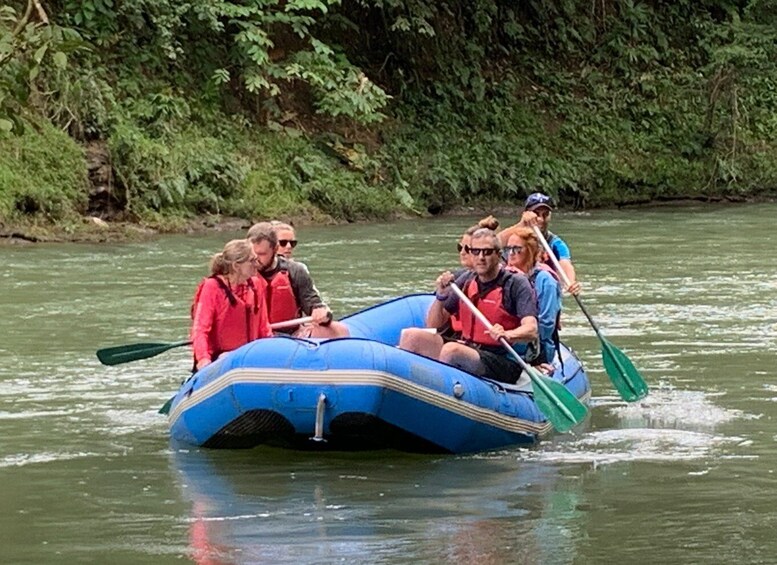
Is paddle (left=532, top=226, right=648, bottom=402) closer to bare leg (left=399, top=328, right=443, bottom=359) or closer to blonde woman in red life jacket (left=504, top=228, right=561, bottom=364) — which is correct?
blonde woman in red life jacket (left=504, top=228, right=561, bottom=364)

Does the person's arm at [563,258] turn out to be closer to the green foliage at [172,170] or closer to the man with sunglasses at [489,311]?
the man with sunglasses at [489,311]

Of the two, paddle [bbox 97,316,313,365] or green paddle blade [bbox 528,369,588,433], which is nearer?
green paddle blade [bbox 528,369,588,433]

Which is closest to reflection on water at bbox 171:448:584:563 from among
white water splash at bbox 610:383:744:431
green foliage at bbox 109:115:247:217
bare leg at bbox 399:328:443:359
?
bare leg at bbox 399:328:443:359

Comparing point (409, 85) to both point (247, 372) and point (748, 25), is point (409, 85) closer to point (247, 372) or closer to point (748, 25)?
point (748, 25)

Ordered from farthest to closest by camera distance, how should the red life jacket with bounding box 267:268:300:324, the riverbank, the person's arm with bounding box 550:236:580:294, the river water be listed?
1. the riverbank
2. the person's arm with bounding box 550:236:580:294
3. the red life jacket with bounding box 267:268:300:324
4. the river water

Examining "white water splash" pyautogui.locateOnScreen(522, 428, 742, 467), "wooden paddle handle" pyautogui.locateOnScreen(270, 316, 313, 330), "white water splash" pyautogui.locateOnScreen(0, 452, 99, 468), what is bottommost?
"white water splash" pyautogui.locateOnScreen(522, 428, 742, 467)

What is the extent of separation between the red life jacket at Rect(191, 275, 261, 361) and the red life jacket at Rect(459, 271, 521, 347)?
3.28ft

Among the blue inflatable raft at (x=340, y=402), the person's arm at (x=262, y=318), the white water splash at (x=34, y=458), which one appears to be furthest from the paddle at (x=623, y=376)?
the white water splash at (x=34, y=458)

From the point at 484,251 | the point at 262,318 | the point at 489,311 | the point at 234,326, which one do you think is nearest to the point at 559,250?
the point at 489,311

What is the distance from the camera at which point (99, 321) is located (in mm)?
11820

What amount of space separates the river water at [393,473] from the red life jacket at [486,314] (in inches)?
→ 23.2

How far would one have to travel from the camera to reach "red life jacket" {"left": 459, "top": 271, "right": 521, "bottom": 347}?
7633 millimetres

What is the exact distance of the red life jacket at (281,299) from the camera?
8.10 m

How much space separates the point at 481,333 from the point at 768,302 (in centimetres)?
591
